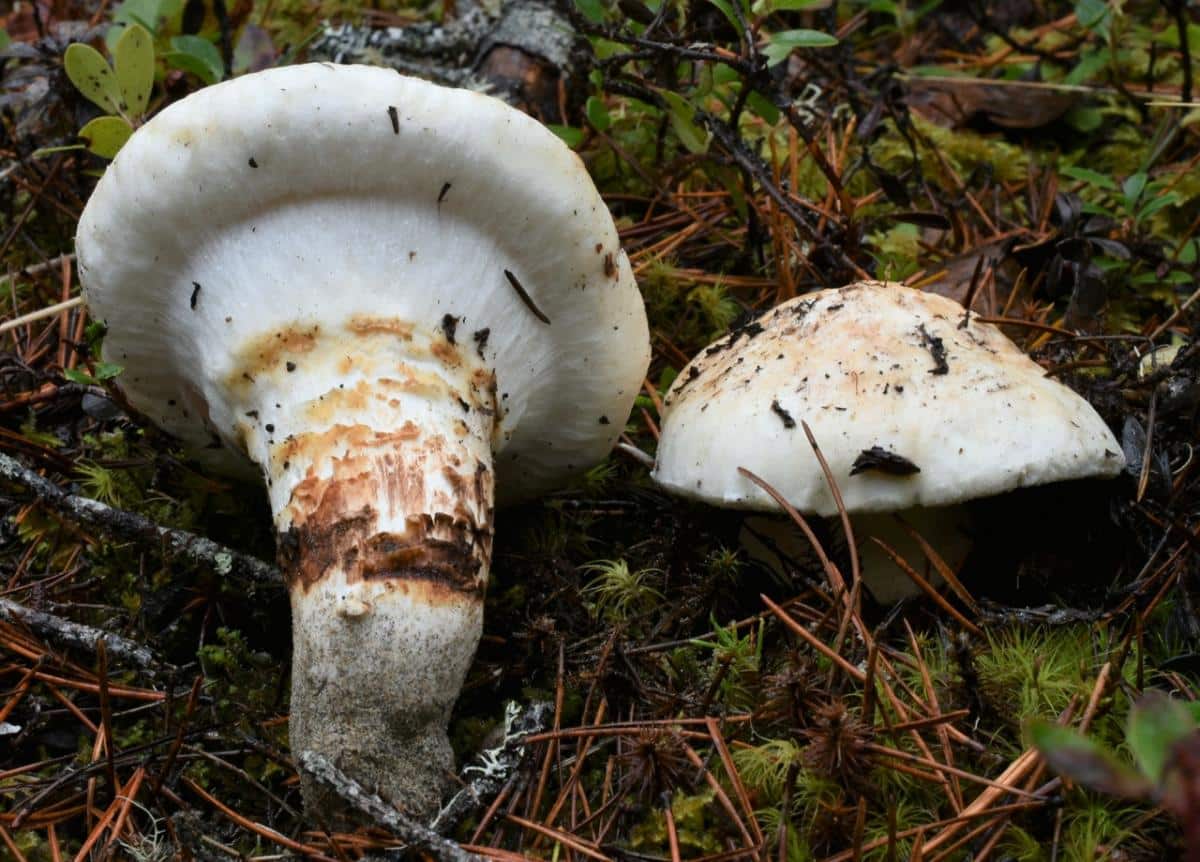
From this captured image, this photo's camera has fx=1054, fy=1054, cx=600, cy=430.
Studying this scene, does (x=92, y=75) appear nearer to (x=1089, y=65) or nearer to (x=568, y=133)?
(x=568, y=133)

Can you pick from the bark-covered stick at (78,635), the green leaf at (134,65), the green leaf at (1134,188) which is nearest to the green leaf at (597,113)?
the green leaf at (134,65)

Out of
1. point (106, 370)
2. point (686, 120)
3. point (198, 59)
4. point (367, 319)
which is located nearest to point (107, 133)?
point (198, 59)

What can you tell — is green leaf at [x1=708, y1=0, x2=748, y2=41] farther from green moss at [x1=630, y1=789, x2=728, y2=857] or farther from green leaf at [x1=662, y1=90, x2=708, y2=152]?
green moss at [x1=630, y1=789, x2=728, y2=857]

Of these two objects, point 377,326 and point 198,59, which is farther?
point 198,59

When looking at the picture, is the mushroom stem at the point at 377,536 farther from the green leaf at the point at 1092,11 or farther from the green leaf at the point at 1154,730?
the green leaf at the point at 1092,11

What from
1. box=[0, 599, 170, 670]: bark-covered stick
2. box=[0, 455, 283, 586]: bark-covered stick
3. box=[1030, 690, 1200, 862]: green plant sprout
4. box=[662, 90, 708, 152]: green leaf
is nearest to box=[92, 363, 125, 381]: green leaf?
box=[0, 455, 283, 586]: bark-covered stick

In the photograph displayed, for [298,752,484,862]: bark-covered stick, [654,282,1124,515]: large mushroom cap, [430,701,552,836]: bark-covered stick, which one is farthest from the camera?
→ [654,282,1124,515]: large mushroom cap

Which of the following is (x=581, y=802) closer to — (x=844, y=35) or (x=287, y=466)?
(x=287, y=466)
